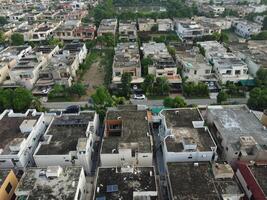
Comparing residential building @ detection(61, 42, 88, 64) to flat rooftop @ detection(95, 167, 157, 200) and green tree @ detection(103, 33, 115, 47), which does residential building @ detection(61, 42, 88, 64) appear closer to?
green tree @ detection(103, 33, 115, 47)

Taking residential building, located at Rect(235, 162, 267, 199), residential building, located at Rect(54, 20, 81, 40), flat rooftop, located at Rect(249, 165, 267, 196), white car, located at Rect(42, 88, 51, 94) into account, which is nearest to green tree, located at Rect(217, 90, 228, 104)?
residential building, located at Rect(235, 162, 267, 199)

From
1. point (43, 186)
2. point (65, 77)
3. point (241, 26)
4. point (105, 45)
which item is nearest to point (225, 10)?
point (241, 26)

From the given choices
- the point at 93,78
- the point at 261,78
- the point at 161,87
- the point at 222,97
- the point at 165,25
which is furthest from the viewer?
the point at 165,25

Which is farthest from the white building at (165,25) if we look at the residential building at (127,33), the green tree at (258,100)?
the green tree at (258,100)

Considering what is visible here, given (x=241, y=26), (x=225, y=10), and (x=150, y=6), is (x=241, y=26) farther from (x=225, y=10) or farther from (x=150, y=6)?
(x=150, y=6)

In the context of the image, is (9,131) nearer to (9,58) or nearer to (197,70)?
(9,58)

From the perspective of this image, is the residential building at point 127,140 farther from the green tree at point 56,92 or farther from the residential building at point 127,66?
the green tree at point 56,92

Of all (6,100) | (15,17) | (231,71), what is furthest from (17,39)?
(231,71)
